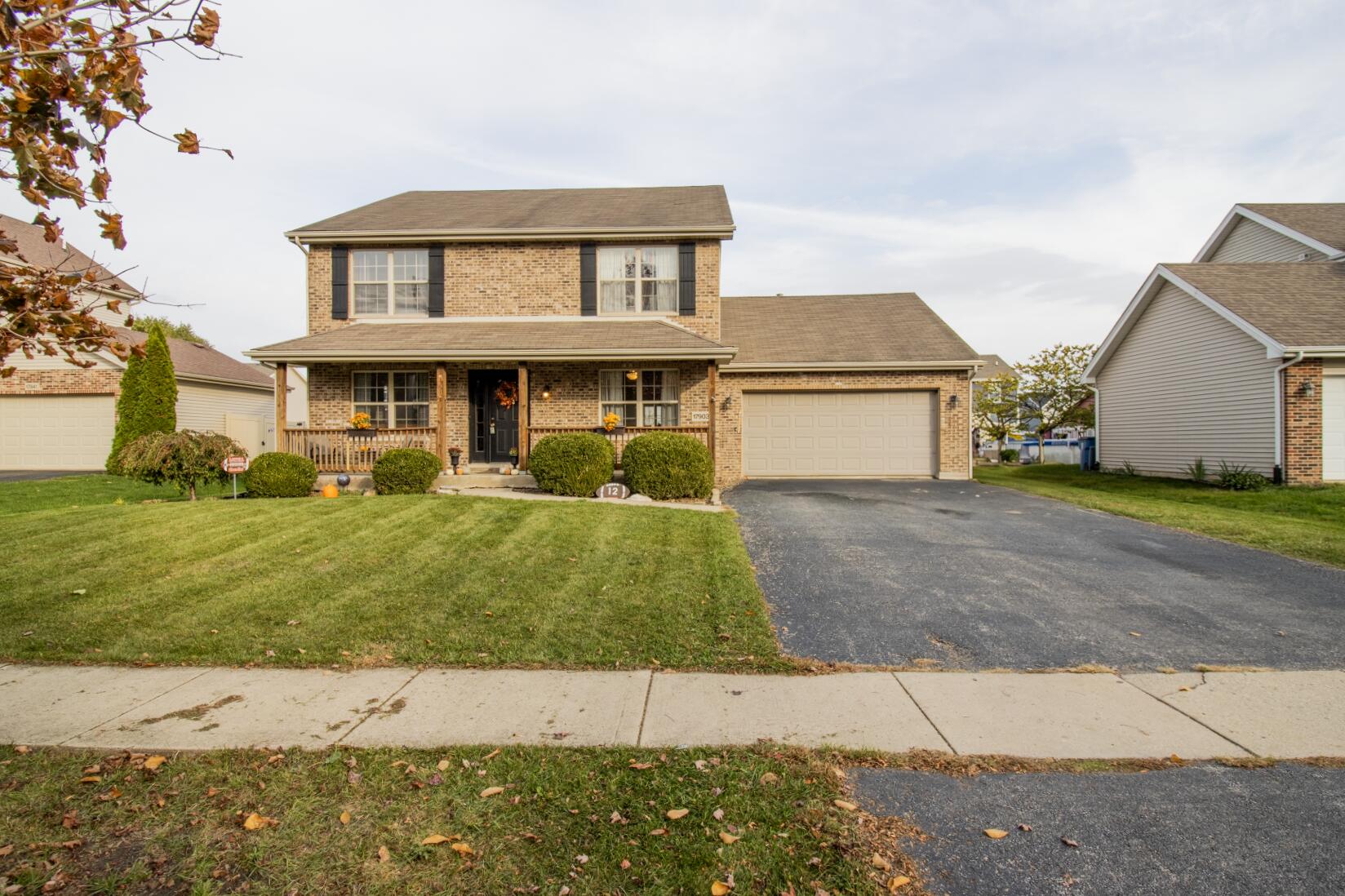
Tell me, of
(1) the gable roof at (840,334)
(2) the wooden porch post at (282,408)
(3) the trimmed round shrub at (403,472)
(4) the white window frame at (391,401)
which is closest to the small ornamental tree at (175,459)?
(2) the wooden porch post at (282,408)

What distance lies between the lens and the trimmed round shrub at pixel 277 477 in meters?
12.3

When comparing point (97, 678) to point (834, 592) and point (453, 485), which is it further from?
point (453, 485)

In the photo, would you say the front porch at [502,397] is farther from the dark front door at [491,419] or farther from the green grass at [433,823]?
the green grass at [433,823]

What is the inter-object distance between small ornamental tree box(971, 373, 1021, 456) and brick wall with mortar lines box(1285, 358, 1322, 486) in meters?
15.9

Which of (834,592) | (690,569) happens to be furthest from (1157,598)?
(690,569)

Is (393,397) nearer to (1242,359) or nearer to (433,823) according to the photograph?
(433,823)

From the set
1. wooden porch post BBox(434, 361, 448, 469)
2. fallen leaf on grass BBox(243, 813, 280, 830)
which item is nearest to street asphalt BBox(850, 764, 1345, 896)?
fallen leaf on grass BBox(243, 813, 280, 830)

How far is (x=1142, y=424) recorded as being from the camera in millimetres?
18266

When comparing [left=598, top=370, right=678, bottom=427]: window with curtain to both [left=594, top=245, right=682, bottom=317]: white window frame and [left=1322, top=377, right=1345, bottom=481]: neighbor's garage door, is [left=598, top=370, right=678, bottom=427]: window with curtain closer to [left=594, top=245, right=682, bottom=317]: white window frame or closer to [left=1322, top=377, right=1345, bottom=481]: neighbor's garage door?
[left=594, top=245, right=682, bottom=317]: white window frame

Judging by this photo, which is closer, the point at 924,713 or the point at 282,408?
the point at 924,713

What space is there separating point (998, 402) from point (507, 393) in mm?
22526

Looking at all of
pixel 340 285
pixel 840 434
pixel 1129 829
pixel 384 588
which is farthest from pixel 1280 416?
pixel 340 285

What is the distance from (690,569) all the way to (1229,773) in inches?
185

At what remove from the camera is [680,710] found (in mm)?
4117
